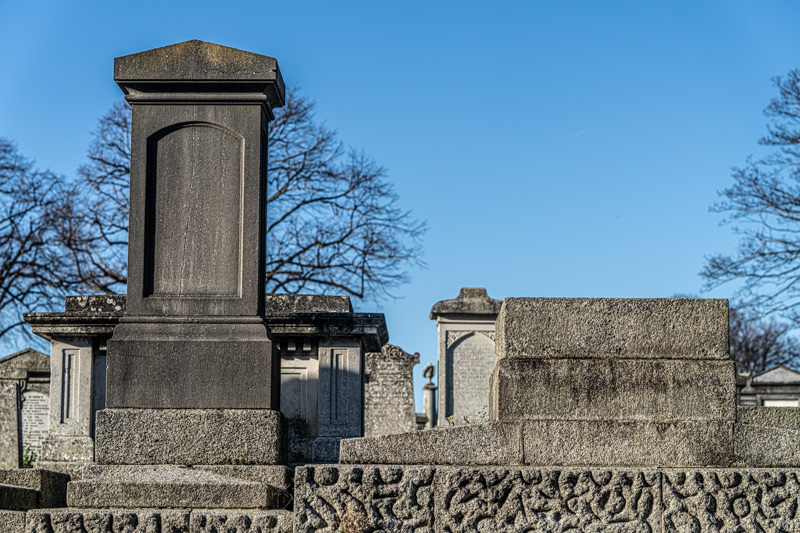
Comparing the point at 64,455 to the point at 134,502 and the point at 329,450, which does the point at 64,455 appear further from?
the point at 134,502

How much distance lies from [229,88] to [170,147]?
1.84ft

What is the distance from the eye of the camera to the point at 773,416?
8.77 meters

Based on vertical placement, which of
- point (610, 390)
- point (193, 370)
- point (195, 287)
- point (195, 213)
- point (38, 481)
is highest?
point (195, 213)

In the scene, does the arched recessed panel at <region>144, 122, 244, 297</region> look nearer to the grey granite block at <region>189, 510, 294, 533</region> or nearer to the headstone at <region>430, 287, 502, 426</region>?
the grey granite block at <region>189, 510, 294, 533</region>

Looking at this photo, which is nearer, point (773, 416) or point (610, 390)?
point (610, 390)

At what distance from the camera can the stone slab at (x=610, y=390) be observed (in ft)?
18.8

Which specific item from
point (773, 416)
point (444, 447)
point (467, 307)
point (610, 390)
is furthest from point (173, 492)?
point (467, 307)

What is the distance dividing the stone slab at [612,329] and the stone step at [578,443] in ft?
1.40

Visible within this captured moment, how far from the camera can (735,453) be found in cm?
568

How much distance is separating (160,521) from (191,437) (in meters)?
0.71

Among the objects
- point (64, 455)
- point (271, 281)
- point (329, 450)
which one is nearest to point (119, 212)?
point (271, 281)

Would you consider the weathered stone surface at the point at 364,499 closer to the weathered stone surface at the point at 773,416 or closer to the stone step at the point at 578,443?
the stone step at the point at 578,443

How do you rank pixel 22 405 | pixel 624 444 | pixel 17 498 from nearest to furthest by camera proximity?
1. pixel 624 444
2. pixel 17 498
3. pixel 22 405

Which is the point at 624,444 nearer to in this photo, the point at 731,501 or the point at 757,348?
the point at 731,501
